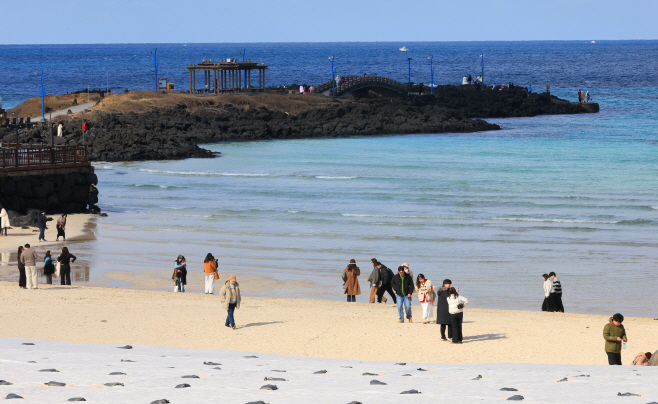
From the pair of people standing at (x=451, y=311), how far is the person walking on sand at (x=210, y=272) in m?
6.48

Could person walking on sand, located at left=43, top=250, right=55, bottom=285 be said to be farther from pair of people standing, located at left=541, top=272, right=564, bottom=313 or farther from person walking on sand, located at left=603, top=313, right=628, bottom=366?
person walking on sand, located at left=603, top=313, right=628, bottom=366

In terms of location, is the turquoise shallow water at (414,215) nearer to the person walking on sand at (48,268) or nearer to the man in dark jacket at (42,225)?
the man in dark jacket at (42,225)

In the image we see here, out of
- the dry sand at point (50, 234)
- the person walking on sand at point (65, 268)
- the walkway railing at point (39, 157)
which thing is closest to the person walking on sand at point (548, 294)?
the person walking on sand at point (65, 268)

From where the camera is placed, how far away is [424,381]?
1021 centimetres

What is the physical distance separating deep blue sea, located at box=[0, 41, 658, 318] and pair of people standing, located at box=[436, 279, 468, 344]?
450 centimetres

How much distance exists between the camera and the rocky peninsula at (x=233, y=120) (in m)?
49.3

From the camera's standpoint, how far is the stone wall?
28562 mm

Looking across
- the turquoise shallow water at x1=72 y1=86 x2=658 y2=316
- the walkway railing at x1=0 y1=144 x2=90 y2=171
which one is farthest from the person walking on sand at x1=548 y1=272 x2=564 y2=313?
the walkway railing at x1=0 y1=144 x2=90 y2=171

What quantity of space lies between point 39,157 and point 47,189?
1248 millimetres

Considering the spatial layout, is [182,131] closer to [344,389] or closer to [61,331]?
[61,331]

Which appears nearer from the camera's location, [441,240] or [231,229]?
[441,240]

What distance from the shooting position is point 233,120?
2309 inches

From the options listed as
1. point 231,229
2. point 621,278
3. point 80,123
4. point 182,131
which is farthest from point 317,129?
point 621,278

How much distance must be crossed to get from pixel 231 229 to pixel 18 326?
13515 mm
